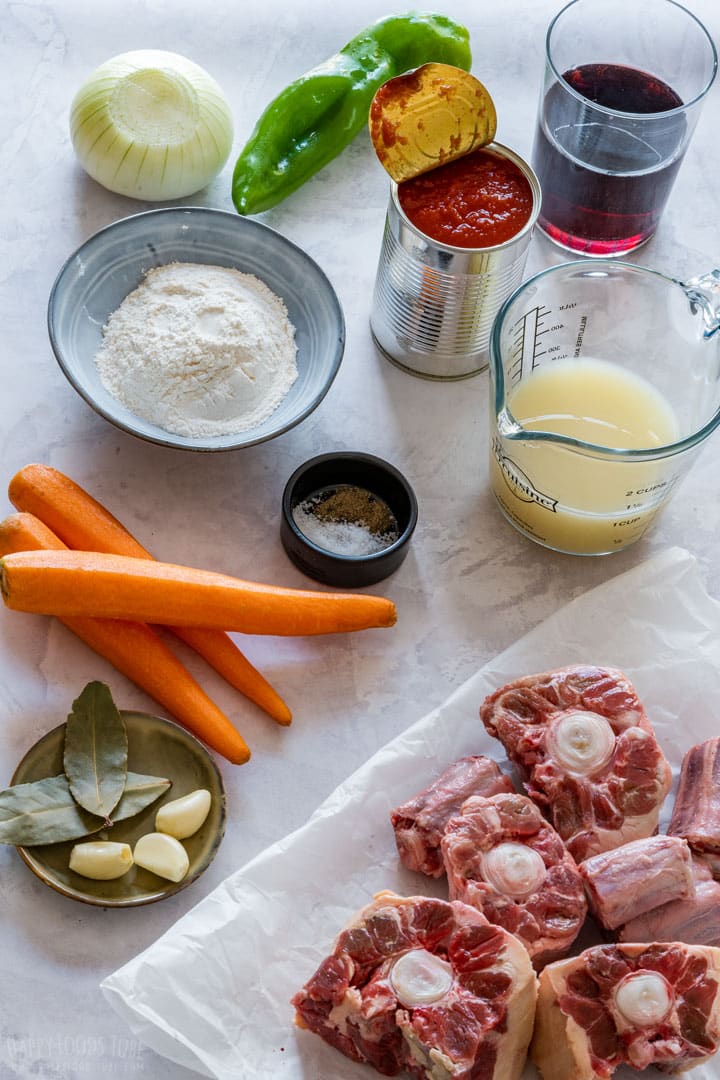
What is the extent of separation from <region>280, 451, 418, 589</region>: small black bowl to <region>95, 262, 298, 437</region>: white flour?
13cm

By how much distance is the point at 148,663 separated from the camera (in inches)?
71.9

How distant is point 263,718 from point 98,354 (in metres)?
0.67

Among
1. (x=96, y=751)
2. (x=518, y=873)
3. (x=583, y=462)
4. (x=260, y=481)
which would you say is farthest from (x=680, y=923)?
(x=260, y=481)

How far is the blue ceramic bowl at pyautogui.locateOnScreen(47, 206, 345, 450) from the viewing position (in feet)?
6.42

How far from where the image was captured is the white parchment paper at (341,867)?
1.55 meters

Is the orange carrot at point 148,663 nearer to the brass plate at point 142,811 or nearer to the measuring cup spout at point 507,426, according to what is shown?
the brass plate at point 142,811

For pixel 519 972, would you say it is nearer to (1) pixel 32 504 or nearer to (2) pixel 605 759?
(2) pixel 605 759

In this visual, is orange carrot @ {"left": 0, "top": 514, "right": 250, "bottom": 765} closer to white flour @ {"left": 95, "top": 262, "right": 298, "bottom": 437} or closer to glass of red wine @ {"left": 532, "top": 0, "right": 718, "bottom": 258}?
white flour @ {"left": 95, "top": 262, "right": 298, "bottom": 437}

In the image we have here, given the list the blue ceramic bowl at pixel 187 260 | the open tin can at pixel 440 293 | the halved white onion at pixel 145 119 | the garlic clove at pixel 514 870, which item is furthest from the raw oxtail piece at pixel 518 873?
the halved white onion at pixel 145 119

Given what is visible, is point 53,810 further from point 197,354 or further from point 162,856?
point 197,354

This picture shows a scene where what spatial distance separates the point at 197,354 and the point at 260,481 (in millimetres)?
246

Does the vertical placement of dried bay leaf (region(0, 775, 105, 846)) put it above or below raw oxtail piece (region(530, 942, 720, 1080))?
below

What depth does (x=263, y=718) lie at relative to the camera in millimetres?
1858

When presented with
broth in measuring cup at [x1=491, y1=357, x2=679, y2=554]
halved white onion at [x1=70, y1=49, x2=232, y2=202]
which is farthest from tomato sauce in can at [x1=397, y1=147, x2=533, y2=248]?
halved white onion at [x1=70, y1=49, x2=232, y2=202]
